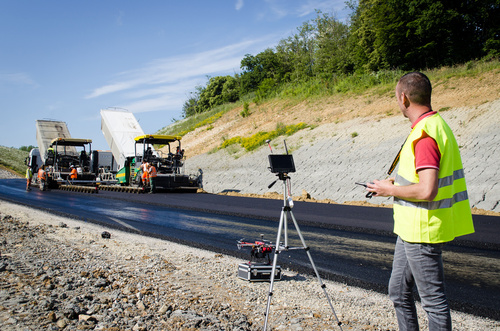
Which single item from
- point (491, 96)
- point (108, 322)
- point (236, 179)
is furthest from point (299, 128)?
point (108, 322)

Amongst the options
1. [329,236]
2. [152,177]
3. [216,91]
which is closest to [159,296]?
Answer: [329,236]

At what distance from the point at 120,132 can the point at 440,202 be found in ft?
71.8

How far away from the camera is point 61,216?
12.2m

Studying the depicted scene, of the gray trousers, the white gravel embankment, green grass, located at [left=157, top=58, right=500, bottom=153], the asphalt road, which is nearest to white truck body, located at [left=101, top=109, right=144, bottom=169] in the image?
the white gravel embankment

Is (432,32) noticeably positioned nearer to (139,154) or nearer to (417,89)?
(139,154)

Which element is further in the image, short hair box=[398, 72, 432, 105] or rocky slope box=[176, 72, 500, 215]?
rocky slope box=[176, 72, 500, 215]

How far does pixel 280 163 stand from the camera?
13.5 ft

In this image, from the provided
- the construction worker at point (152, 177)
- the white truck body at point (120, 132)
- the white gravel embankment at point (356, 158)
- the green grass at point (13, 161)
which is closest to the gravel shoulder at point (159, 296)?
the white gravel embankment at point (356, 158)

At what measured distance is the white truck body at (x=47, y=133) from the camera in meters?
25.5

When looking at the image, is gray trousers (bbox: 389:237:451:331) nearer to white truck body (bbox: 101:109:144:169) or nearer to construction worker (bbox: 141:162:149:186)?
construction worker (bbox: 141:162:149:186)

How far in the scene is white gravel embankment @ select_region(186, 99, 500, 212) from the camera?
52.4 feet

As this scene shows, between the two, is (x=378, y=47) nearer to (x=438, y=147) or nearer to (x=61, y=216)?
(x=61, y=216)

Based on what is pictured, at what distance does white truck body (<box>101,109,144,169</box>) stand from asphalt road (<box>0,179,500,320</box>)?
7.37 m

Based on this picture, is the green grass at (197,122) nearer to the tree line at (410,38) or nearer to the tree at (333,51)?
the tree line at (410,38)
